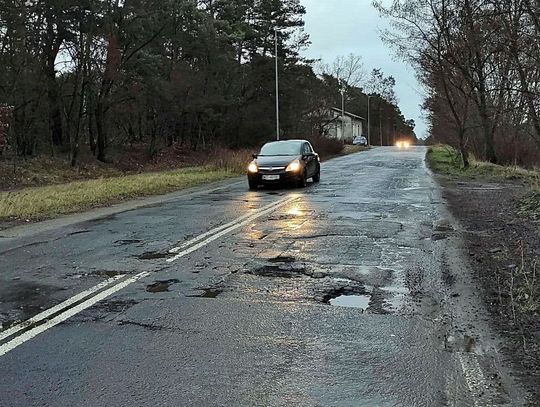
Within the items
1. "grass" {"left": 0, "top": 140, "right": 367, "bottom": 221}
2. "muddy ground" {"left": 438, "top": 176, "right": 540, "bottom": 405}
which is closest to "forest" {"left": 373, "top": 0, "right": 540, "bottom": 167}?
"muddy ground" {"left": 438, "top": 176, "right": 540, "bottom": 405}

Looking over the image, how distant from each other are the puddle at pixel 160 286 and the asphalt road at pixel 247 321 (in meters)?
0.02

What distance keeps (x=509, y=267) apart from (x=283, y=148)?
14117 millimetres

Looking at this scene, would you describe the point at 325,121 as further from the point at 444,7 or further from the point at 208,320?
the point at 208,320

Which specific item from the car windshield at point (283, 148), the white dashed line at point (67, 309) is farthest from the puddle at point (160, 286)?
the car windshield at point (283, 148)

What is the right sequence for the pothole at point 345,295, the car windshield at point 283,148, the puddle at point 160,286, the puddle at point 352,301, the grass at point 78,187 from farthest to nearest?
the car windshield at point 283,148, the grass at point 78,187, the puddle at point 160,286, the pothole at point 345,295, the puddle at point 352,301

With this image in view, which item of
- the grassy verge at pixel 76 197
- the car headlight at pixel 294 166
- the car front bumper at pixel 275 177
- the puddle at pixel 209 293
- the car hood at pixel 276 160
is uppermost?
the car hood at pixel 276 160

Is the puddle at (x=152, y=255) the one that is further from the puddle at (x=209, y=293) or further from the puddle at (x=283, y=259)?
the puddle at (x=209, y=293)

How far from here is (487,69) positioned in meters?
28.6

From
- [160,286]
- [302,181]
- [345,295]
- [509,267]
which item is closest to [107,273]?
[160,286]

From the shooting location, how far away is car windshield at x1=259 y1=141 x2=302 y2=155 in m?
20.6

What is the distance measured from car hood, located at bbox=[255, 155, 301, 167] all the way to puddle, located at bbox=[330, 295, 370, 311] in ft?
44.4

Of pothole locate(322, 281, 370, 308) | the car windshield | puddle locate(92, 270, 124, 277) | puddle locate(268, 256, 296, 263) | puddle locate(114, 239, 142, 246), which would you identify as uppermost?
the car windshield

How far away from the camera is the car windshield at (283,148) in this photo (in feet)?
67.7

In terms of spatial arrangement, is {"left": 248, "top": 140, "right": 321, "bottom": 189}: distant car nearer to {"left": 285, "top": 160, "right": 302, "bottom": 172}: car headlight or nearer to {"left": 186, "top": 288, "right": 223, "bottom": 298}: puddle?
{"left": 285, "top": 160, "right": 302, "bottom": 172}: car headlight
